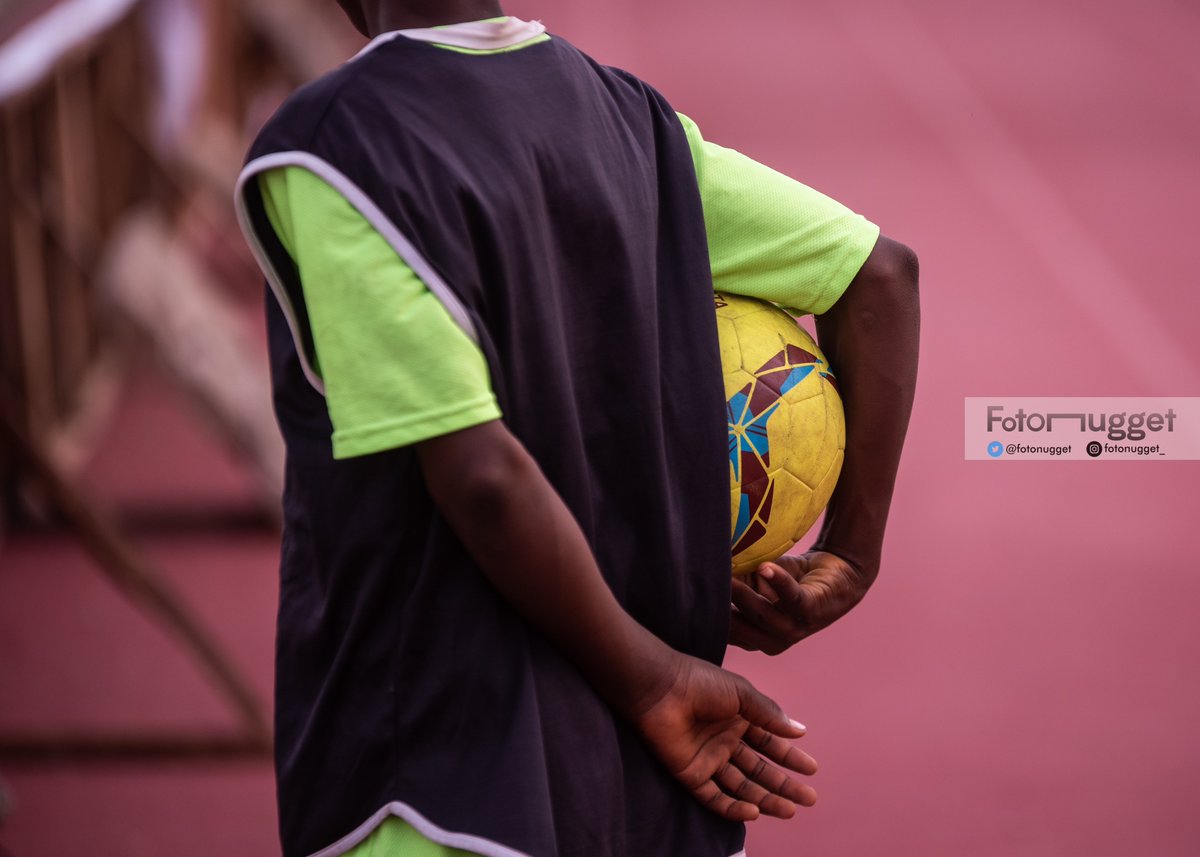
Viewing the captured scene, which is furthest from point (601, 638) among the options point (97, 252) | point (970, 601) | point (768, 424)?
point (97, 252)

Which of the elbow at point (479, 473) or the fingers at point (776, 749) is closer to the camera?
the elbow at point (479, 473)

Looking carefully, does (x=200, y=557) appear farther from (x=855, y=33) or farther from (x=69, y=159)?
(x=855, y=33)

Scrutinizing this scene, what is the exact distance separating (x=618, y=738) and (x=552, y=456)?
36cm

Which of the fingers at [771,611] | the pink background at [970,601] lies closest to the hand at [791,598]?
the fingers at [771,611]

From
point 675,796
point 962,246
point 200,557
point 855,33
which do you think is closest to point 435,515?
point 675,796

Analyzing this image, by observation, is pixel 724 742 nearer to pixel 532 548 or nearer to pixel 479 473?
pixel 532 548

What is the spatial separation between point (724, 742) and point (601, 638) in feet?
0.94

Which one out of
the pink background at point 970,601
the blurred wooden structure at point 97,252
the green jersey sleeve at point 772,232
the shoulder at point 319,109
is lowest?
the pink background at point 970,601

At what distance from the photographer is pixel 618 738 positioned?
1.62 meters

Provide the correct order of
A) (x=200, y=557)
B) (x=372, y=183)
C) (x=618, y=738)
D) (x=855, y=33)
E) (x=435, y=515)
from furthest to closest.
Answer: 1. (x=855, y=33)
2. (x=200, y=557)
3. (x=618, y=738)
4. (x=435, y=515)
5. (x=372, y=183)

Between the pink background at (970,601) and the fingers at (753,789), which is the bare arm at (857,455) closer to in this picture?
the fingers at (753,789)

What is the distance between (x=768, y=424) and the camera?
186 centimetres

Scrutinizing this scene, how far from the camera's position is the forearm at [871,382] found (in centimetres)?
187

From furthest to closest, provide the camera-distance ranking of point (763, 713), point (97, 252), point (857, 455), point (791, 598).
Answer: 1. point (97, 252)
2. point (857, 455)
3. point (791, 598)
4. point (763, 713)
